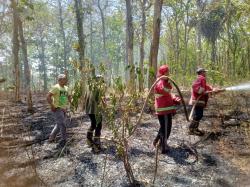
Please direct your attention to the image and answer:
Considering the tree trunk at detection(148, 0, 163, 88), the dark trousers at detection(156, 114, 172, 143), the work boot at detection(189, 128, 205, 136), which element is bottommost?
the work boot at detection(189, 128, 205, 136)

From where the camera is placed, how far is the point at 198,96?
27.1 feet

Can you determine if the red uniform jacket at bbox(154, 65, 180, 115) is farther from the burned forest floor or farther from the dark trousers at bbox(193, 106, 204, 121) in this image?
the dark trousers at bbox(193, 106, 204, 121)

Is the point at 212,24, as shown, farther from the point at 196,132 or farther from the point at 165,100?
the point at 165,100

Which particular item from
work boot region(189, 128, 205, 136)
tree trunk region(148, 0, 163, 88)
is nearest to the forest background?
tree trunk region(148, 0, 163, 88)

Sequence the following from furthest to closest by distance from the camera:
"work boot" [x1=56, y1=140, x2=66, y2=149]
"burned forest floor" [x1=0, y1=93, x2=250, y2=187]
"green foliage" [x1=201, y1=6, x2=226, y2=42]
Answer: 1. "green foliage" [x1=201, y1=6, x2=226, y2=42]
2. "work boot" [x1=56, y1=140, x2=66, y2=149]
3. "burned forest floor" [x1=0, y1=93, x2=250, y2=187]

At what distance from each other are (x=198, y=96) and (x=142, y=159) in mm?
2247

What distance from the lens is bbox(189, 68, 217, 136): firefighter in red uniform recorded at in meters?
8.05

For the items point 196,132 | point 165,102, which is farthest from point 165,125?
point 196,132

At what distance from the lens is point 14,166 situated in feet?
23.2

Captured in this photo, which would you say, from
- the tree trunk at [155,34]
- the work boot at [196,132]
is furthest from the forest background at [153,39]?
the work boot at [196,132]

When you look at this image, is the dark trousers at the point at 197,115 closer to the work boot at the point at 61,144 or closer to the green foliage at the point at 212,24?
the work boot at the point at 61,144

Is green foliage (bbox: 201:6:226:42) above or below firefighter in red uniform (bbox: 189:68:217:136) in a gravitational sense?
above

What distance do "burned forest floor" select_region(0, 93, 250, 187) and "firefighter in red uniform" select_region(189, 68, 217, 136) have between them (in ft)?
0.85

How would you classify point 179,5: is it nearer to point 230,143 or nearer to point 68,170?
point 230,143
